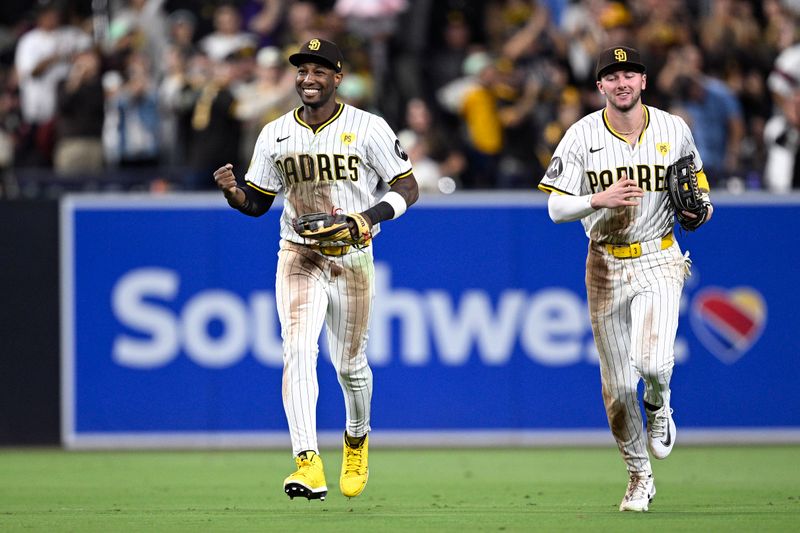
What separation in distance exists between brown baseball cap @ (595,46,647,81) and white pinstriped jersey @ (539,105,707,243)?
343 millimetres

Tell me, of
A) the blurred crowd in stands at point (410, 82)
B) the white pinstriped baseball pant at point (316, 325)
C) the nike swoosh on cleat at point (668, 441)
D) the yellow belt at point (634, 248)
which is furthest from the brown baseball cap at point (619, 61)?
the blurred crowd in stands at point (410, 82)

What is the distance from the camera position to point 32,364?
14.1 m

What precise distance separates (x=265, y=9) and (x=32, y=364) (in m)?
5.57

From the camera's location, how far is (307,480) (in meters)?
8.66

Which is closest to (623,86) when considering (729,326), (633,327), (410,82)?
(633,327)

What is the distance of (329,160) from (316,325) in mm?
1009

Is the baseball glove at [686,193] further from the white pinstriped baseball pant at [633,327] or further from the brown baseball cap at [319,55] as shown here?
the brown baseball cap at [319,55]

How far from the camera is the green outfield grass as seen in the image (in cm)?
841

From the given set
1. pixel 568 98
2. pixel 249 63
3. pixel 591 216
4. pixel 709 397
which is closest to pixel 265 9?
pixel 249 63

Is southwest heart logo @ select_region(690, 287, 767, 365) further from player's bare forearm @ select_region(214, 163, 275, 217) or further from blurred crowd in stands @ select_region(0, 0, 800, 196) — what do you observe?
player's bare forearm @ select_region(214, 163, 275, 217)

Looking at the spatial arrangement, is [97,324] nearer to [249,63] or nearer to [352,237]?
[249,63]

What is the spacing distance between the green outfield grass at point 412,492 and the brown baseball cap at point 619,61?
2594 mm

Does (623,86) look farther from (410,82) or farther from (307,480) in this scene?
(410,82)

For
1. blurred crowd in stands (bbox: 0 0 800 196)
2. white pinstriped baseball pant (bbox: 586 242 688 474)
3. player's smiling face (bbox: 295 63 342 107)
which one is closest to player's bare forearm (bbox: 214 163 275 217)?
player's smiling face (bbox: 295 63 342 107)
